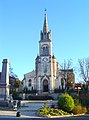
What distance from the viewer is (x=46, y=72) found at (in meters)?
83.9

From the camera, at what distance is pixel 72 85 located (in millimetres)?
82250

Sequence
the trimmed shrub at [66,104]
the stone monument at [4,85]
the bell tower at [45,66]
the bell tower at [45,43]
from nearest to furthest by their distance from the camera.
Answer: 1. the trimmed shrub at [66,104]
2. the stone monument at [4,85]
3. the bell tower at [45,66]
4. the bell tower at [45,43]

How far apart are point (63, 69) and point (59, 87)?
6060 millimetres

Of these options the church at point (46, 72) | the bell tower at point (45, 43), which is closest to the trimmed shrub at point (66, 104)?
the church at point (46, 72)

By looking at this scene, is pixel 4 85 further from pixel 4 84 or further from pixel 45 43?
pixel 45 43

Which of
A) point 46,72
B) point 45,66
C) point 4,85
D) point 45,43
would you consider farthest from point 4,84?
point 45,43

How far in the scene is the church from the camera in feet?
274

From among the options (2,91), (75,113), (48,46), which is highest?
(48,46)

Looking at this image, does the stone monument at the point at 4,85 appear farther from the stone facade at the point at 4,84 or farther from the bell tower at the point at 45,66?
the bell tower at the point at 45,66

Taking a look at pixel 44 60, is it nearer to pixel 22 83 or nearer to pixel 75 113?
pixel 22 83

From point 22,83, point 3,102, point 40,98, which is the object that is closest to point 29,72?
point 22,83

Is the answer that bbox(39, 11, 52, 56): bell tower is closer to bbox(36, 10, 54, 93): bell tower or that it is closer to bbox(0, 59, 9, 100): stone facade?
bbox(36, 10, 54, 93): bell tower

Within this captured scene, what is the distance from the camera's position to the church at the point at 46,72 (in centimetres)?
8344

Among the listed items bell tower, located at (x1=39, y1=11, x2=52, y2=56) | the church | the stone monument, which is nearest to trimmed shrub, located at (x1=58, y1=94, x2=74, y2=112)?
the stone monument
